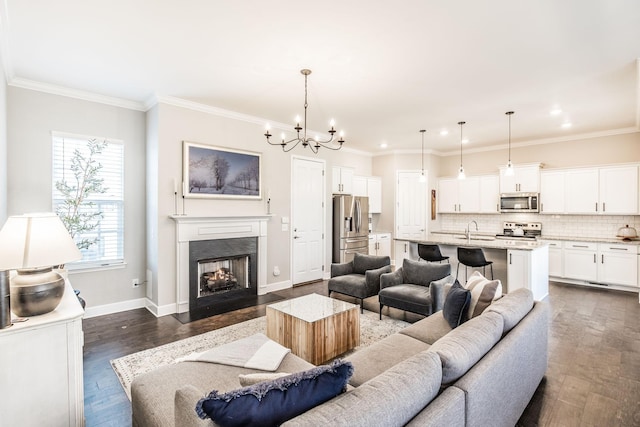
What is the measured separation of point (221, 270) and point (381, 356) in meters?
3.35

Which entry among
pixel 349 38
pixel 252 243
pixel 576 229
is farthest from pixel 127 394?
pixel 576 229

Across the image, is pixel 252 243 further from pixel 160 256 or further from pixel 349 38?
pixel 349 38

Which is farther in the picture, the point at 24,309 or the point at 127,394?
the point at 127,394

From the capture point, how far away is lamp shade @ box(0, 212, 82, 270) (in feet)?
A: 5.52

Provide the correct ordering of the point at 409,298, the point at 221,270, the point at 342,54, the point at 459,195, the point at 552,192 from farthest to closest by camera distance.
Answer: the point at 459,195, the point at 552,192, the point at 221,270, the point at 409,298, the point at 342,54

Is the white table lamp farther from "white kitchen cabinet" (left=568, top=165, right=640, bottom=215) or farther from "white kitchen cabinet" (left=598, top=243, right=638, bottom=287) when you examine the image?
"white kitchen cabinet" (left=568, top=165, right=640, bottom=215)

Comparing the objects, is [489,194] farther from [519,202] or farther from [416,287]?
[416,287]

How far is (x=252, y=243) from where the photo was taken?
500 centimetres

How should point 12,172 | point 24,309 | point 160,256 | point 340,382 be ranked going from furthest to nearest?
point 160,256 → point 12,172 → point 24,309 → point 340,382

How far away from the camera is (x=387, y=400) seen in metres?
1.15

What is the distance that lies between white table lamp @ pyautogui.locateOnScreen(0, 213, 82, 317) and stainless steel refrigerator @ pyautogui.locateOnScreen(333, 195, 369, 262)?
496 cm

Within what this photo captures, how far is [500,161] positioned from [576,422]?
19.9 feet

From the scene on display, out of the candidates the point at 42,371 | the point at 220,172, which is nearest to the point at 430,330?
the point at 42,371

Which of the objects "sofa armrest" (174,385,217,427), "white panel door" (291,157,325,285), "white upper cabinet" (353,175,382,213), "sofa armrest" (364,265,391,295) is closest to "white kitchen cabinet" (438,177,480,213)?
"white upper cabinet" (353,175,382,213)
